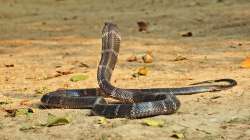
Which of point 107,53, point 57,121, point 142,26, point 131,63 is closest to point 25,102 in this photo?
point 107,53

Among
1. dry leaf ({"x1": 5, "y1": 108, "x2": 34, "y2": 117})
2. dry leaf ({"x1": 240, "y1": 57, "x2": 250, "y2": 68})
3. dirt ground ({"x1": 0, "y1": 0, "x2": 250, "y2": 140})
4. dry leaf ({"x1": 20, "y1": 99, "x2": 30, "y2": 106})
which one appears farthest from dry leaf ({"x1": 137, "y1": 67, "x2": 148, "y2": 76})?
dry leaf ({"x1": 5, "y1": 108, "x2": 34, "y2": 117})

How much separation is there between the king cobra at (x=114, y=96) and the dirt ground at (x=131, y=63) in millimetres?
83

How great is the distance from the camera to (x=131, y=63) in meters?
9.22

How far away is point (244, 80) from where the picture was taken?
735cm

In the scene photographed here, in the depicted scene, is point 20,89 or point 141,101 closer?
point 141,101

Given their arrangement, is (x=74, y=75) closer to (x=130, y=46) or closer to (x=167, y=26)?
→ (x=130, y=46)

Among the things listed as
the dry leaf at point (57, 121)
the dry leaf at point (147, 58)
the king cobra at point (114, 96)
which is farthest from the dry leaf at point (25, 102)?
the dry leaf at point (147, 58)

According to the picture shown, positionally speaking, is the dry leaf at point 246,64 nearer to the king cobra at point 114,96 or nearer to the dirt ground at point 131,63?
the dirt ground at point 131,63

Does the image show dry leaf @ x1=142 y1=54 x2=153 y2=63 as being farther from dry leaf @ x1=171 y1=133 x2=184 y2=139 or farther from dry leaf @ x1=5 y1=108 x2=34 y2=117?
dry leaf @ x1=171 y1=133 x2=184 y2=139

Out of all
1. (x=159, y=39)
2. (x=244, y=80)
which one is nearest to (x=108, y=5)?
(x=159, y=39)

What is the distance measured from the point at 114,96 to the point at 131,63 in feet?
9.18

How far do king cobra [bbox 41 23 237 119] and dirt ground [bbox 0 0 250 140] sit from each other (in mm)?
83

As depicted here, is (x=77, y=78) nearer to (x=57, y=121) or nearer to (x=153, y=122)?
(x=57, y=121)

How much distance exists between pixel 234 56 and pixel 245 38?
5.17ft
